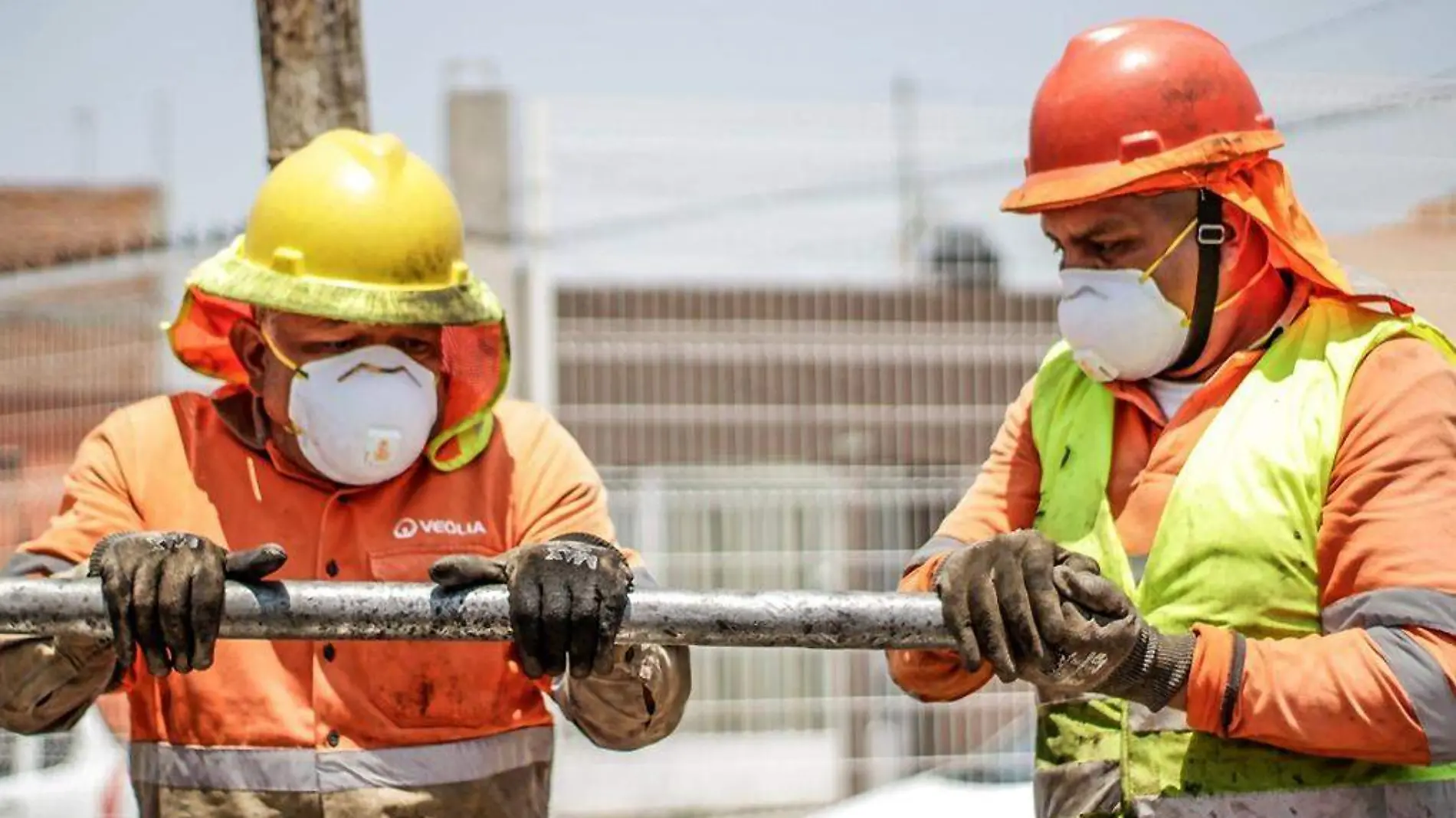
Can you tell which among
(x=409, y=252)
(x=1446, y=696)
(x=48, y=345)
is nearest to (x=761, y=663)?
(x=48, y=345)

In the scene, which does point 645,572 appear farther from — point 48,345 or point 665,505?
point 48,345

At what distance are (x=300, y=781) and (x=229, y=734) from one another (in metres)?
0.15

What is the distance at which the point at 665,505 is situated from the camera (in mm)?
12961

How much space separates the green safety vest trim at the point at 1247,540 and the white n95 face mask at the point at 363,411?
1141 mm

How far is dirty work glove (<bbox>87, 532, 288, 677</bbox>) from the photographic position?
10.4 feet

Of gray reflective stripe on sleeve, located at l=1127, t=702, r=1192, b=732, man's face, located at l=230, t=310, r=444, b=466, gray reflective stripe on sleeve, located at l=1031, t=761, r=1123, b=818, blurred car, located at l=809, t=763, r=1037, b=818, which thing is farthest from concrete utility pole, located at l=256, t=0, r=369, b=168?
blurred car, located at l=809, t=763, r=1037, b=818

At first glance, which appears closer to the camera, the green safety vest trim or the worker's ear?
the green safety vest trim

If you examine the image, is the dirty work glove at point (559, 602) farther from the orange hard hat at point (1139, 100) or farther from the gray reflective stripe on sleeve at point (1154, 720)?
the orange hard hat at point (1139, 100)

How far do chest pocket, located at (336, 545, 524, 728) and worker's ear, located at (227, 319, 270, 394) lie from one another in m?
0.43

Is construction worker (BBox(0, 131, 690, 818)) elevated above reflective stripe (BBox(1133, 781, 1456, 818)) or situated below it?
above

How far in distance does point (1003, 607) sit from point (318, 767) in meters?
1.44

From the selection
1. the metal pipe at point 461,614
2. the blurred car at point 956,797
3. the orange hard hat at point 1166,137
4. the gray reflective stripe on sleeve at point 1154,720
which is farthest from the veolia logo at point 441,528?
the blurred car at point 956,797

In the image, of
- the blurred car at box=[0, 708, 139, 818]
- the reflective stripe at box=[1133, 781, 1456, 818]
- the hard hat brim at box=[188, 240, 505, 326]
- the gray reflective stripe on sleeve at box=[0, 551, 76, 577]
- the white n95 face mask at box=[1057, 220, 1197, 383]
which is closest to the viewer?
the reflective stripe at box=[1133, 781, 1456, 818]

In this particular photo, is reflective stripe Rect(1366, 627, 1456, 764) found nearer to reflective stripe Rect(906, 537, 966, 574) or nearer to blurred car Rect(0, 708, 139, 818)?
reflective stripe Rect(906, 537, 966, 574)
